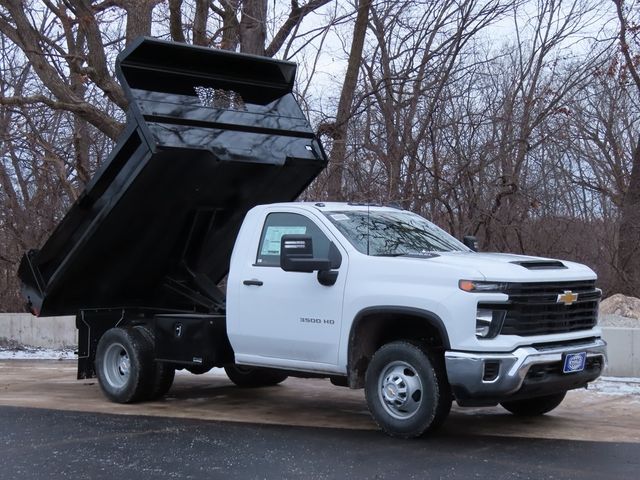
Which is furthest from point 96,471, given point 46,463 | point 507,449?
point 507,449

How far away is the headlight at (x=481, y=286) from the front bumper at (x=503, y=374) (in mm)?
504

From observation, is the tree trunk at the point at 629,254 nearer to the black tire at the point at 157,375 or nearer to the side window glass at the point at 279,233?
the side window glass at the point at 279,233

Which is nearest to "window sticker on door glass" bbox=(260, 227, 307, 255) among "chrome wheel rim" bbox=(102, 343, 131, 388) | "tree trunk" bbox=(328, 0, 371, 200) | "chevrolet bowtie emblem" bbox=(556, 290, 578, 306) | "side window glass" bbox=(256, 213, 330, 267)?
"side window glass" bbox=(256, 213, 330, 267)

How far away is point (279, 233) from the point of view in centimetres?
839

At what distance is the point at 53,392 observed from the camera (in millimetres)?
10609

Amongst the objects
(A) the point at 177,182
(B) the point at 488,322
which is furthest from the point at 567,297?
(A) the point at 177,182

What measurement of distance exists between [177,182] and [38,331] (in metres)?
8.31

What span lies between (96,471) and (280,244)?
280cm

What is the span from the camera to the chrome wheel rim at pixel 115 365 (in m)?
9.62

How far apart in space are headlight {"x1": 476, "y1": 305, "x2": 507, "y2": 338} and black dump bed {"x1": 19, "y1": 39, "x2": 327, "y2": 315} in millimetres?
3444

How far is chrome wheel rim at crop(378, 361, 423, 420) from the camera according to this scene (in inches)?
281

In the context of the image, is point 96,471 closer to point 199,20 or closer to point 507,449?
point 507,449

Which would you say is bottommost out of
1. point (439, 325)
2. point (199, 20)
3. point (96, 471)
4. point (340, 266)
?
point (96, 471)

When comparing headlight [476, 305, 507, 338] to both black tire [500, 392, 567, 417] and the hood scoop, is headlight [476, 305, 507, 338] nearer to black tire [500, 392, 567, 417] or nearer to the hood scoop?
the hood scoop
